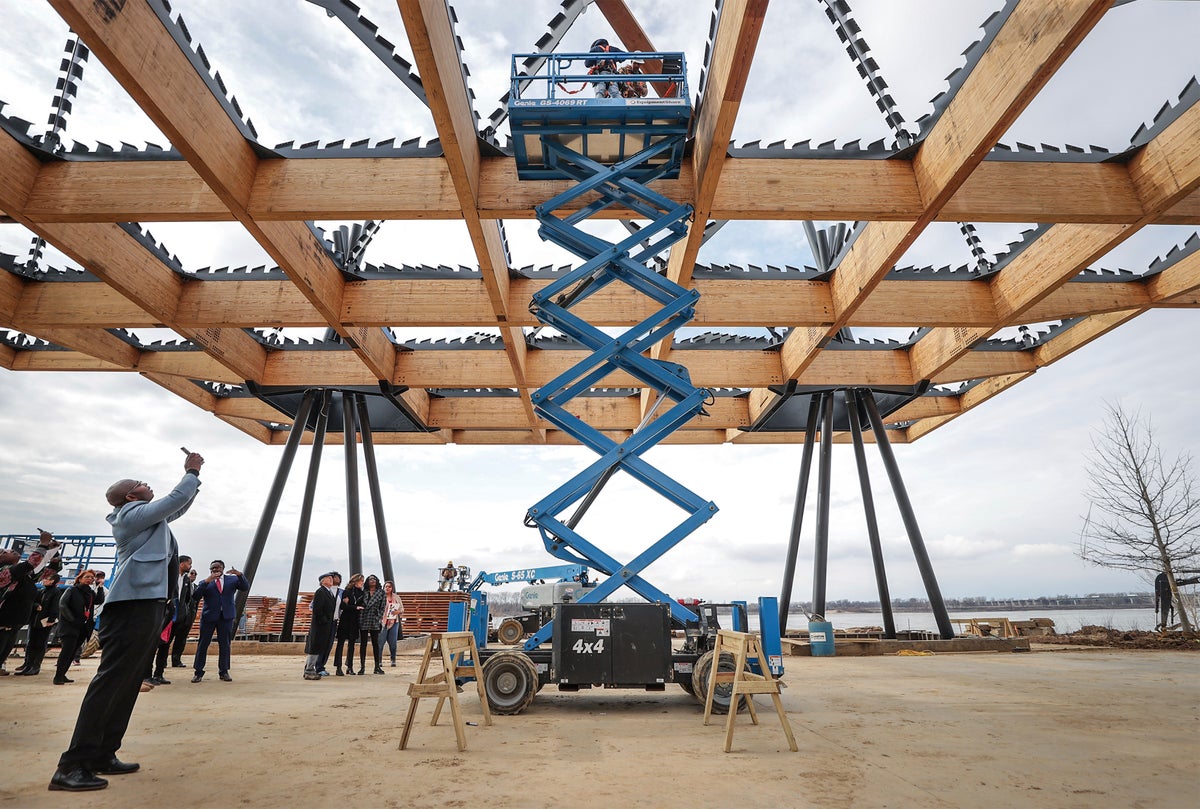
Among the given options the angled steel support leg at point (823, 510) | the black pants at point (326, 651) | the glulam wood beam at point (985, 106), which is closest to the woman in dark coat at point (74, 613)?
the black pants at point (326, 651)

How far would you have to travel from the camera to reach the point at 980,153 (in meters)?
8.20

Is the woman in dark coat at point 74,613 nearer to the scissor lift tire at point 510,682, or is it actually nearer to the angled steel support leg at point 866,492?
the scissor lift tire at point 510,682

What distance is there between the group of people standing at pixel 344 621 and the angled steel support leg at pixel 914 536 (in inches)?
497

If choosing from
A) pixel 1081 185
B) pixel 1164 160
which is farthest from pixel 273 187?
pixel 1164 160

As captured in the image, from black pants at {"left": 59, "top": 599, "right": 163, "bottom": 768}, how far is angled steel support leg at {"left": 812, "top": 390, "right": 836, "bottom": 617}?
1543 centimetres

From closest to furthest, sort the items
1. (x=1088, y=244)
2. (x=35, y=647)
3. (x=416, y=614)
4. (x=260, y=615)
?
1. (x=35, y=647)
2. (x=1088, y=244)
3. (x=416, y=614)
4. (x=260, y=615)

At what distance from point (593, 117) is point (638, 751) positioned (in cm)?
719

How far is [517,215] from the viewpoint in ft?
31.8

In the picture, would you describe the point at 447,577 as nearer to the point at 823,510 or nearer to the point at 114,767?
the point at 823,510

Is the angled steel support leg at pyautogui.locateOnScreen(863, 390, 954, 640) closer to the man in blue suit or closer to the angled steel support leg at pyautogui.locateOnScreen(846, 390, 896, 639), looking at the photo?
the angled steel support leg at pyautogui.locateOnScreen(846, 390, 896, 639)

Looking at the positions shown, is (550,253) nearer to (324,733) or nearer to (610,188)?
(610,188)

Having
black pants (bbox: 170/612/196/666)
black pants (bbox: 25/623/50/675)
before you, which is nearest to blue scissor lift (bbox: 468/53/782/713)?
black pants (bbox: 170/612/196/666)

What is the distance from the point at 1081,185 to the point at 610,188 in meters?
6.92

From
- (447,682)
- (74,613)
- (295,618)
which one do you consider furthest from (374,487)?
(447,682)
